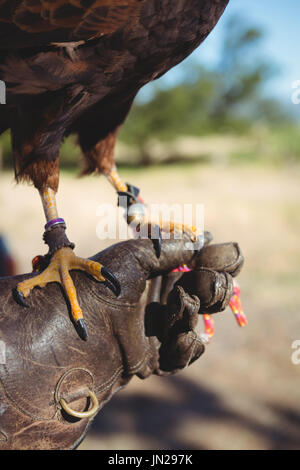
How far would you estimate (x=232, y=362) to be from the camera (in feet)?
14.6

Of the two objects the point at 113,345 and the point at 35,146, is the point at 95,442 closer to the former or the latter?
the point at 113,345

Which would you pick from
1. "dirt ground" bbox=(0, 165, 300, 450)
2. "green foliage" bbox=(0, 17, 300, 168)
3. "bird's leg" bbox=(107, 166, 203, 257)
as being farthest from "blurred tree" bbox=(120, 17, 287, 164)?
"bird's leg" bbox=(107, 166, 203, 257)

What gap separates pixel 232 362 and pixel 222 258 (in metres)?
3.07

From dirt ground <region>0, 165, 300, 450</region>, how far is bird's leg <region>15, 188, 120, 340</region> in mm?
1513

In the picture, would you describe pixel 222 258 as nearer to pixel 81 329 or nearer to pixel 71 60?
pixel 81 329

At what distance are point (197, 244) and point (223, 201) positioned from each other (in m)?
7.97

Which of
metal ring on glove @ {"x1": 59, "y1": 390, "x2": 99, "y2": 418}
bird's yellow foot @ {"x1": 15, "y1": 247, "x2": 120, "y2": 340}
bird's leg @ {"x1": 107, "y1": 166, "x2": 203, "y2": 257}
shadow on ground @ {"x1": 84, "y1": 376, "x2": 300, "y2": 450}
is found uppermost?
bird's leg @ {"x1": 107, "y1": 166, "x2": 203, "y2": 257}

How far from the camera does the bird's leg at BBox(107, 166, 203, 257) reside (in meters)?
1.81

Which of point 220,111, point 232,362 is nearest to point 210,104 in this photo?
point 220,111

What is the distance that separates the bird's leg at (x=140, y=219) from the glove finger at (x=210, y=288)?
22cm

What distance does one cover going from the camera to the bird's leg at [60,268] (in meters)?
1.46

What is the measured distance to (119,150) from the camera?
66.8 ft

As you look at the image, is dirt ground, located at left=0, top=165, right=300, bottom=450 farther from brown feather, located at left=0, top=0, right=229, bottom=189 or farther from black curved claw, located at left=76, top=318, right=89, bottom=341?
black curved claw, located at left=76, top=318, right=89, bottom=341

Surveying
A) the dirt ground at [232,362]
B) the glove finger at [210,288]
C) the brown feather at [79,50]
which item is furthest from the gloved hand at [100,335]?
the dirt ground at [232,362]
